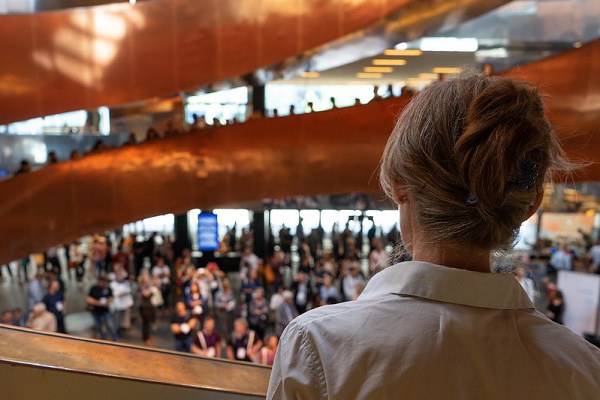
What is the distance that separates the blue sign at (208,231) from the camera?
18.5 m

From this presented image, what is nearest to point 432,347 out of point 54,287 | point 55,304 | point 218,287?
point 55,304

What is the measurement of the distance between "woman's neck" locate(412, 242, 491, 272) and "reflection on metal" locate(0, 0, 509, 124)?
37.0ft

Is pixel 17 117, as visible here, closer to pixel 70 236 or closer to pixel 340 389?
pixel 70 236

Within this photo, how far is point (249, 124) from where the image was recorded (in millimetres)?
12453

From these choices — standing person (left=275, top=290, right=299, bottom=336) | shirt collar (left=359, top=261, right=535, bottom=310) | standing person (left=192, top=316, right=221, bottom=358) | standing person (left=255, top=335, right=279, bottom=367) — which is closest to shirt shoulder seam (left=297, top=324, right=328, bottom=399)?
shirt collar (left=359, top=261, right=535, bottom=310)

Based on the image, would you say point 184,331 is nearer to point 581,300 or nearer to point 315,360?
point 581,300

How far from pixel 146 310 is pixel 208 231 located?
17.3ft

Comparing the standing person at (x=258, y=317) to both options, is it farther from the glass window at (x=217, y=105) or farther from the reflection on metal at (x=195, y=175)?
the glass window at (x=217, y=105)

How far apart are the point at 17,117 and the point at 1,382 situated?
10.6 meters

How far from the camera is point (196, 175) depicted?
489 inches

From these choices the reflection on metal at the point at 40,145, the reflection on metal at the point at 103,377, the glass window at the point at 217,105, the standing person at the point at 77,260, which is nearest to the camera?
the reflection on metal at the point at 103,377

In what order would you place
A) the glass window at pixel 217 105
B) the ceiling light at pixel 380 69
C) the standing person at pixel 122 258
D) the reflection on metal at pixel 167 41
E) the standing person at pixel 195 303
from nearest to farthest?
the reflection on metal at pixel 167 41
the standing person at pixel 195 303
the standing person at pixel 122 258
the glass window at pixel 217 105
the ceiling light at pixel 380 69

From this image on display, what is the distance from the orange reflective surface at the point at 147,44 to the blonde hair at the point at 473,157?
11290 mm

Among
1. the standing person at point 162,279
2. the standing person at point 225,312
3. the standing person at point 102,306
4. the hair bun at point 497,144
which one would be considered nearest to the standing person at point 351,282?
the standing person at point 225,312
